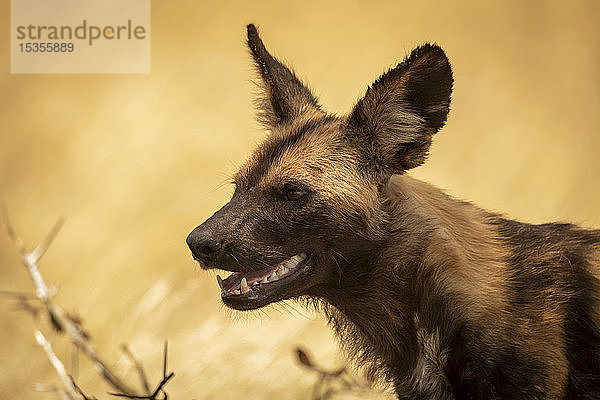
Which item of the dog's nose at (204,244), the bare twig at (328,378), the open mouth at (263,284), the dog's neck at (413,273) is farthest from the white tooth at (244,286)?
the bare twig at (328,378)

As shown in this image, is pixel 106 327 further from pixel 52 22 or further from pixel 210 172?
pixel 52 22

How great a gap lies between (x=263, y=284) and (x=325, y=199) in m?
0.42

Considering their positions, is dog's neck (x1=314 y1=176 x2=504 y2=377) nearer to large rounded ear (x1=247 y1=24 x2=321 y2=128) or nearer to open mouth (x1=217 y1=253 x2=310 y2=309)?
open mouth (x1=217 y1=253 x2=310 y2=309)

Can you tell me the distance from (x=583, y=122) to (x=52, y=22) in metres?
4.54

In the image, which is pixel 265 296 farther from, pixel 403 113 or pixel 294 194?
pixel 403 113

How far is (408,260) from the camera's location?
11.7 feet

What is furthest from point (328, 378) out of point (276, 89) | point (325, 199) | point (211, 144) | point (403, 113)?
point (211, 144)

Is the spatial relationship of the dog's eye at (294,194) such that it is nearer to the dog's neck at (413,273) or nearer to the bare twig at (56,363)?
the dog's neck at (413,273)

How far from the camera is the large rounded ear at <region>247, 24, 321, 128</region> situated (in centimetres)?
404

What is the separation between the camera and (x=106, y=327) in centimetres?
690

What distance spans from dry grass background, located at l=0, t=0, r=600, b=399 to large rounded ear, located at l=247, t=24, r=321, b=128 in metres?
2.94

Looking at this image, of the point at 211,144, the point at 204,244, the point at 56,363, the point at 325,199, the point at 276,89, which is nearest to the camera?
the point at 204,244

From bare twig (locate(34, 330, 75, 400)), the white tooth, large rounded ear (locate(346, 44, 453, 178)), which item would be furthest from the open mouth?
bare twig (locate(34, 330, 75, 400))

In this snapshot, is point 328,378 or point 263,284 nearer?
point 263,284
